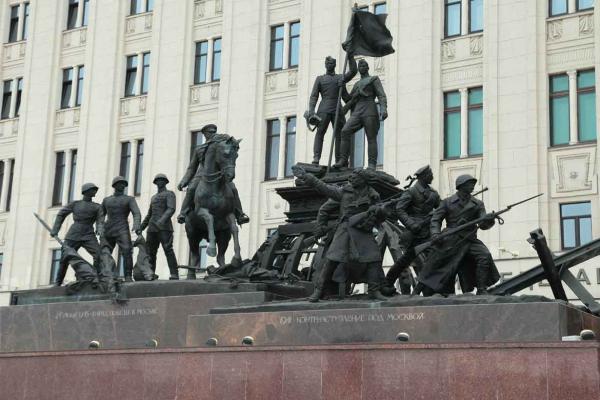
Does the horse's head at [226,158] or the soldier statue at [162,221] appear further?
the soldier statue at [162,221]

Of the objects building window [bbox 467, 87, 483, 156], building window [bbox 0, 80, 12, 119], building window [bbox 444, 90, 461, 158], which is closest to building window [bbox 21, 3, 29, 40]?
building window [bbox 0, 80, 12, 119]

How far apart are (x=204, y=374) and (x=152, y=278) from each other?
5052 millimetres

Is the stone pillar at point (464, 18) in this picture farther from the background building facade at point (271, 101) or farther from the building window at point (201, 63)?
the building window at point (201, 63)

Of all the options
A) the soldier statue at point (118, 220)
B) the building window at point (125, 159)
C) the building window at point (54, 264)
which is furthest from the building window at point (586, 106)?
the building window at point (54, 264)

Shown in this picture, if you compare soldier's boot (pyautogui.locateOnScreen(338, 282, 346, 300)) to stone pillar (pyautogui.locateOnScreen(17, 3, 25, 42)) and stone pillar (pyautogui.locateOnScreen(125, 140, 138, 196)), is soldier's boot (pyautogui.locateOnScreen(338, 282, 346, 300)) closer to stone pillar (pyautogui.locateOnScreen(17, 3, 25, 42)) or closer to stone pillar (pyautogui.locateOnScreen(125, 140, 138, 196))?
stone pillar (pyautogui.locateOnScreen(125, 140, 138, 196))

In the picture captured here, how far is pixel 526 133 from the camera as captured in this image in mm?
29766

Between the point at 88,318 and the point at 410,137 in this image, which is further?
the point at 410,137

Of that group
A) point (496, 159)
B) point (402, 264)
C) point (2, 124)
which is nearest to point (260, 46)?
point (496, 159)

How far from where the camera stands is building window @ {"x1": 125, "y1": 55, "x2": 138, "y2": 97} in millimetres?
39938

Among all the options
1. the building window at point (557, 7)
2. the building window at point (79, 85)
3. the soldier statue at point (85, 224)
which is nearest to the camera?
the soldier statue at point (85, 224)

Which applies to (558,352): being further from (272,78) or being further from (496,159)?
(272,78)

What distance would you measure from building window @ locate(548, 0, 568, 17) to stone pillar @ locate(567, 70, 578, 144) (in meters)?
1.98

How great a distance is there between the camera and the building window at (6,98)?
1719 inches

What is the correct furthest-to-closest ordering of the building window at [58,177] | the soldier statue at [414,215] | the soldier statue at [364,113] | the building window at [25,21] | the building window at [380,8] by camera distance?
the building window at [25,21] → the building window at [58,177] → the building window at [380,8] → the soldier statue at [364,113] → the soldier statue at [414,215]
